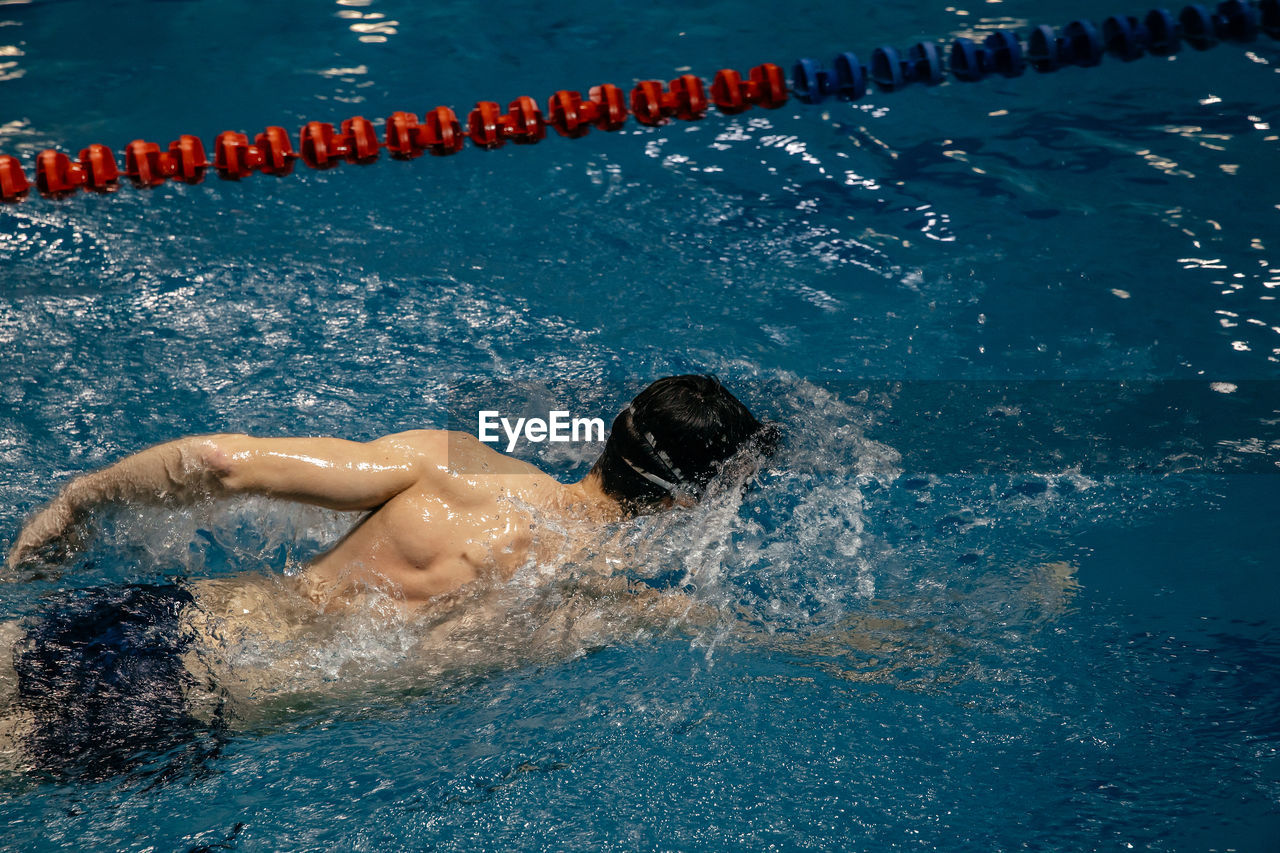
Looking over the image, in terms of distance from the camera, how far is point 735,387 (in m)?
3.63

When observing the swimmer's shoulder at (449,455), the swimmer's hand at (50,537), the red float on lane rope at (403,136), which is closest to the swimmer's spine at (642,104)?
→ the red float on lane rope at (403,136)

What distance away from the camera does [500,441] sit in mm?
3490

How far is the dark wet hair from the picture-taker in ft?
7.96

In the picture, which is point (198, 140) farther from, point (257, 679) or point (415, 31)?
point (257, 679)

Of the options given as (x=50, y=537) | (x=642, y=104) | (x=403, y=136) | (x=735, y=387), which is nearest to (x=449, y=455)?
(x=50, y=537)

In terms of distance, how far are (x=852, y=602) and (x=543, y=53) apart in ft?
12.1

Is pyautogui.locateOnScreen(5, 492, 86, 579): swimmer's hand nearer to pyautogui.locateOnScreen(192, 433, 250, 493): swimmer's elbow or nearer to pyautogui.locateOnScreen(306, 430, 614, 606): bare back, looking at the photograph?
pyautogui.locateOnScreen(192, 433, 250, 493): swimmer's elbow

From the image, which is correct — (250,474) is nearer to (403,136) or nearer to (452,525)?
(452,525)

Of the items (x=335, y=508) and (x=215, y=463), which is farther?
(x=335, y=508)

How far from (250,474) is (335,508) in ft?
0.68

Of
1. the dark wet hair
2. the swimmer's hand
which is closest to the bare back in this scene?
the dark wet hair

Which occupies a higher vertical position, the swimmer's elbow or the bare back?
the swimmer's elbow

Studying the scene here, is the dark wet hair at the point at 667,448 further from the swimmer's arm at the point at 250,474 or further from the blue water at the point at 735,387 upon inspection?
the swimmer's arm at the point at 250,474

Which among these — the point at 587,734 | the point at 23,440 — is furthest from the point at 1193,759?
the point at 23,440
